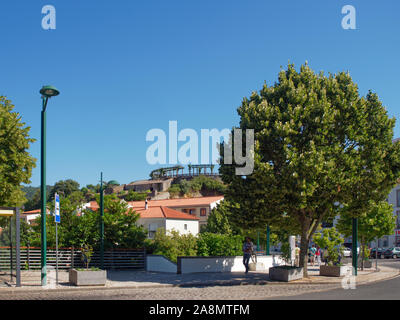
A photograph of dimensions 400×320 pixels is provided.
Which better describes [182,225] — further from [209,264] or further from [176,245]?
[209,264]

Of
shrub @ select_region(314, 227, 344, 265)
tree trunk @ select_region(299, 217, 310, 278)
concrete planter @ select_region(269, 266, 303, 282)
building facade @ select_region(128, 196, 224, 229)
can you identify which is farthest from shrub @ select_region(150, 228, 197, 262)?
building facade @ select_region(128, 196, 224, 229)

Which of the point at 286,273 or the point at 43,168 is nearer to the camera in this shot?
the point at 43,168

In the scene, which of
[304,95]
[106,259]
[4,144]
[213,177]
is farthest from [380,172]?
[213,177]

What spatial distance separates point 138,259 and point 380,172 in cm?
1347

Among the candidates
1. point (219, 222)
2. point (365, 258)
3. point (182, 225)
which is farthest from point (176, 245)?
point (182, 225)

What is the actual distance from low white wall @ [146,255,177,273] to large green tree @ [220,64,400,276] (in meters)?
6.05

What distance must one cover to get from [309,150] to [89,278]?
9.70 meters

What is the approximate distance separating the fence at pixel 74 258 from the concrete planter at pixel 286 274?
835 centimetres

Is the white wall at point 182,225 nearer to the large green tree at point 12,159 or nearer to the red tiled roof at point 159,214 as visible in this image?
→ the red tiled roof at point 159,214

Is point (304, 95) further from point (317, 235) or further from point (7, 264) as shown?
point (7, 264)

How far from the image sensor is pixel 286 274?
18.4m

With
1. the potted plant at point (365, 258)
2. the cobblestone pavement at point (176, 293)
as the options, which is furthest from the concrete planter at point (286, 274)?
the potted plant at point (365, 258)

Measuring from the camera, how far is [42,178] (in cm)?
1591

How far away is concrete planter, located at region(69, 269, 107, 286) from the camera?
1619 cm
